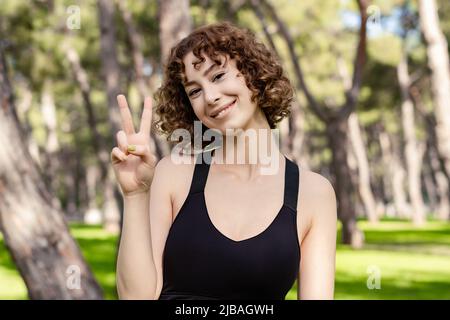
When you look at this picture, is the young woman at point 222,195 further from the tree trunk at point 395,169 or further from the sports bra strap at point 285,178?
the tree trunk at point 395,169

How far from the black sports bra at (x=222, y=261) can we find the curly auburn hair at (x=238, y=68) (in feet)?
1.50

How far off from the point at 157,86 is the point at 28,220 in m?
1.88

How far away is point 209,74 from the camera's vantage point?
2.66 metres

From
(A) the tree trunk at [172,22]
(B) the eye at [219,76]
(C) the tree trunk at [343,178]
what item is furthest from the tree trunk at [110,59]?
(B) the eye at [219,76]

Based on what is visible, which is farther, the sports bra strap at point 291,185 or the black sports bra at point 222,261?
the sports bra strap at point 291,185

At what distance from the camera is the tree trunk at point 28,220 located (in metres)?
5.97

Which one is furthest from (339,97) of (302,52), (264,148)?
(264,148)

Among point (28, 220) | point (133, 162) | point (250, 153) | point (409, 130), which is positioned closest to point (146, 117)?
point (133, 162)

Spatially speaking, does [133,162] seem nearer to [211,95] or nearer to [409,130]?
[211,95]

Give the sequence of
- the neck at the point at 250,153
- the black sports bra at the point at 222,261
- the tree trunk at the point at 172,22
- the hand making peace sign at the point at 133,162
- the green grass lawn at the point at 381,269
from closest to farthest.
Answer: the hand making peace sign at the point at 133,162
the black sports bra at the point at 222,261
the neck at the point at 250,153
the tree trunk at the point at 172,22
the green grass lawn at the point at 381,269

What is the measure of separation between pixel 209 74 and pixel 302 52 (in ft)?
114

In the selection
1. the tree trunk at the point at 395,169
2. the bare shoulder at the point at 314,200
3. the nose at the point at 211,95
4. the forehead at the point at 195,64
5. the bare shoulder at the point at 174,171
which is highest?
the forehead at the point at 195,64

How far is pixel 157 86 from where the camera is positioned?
476 centimetres
